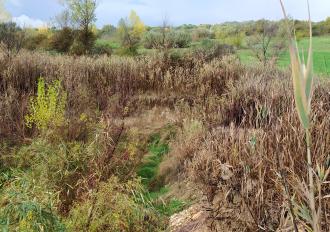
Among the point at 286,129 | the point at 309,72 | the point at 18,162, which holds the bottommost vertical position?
the point at 18,162

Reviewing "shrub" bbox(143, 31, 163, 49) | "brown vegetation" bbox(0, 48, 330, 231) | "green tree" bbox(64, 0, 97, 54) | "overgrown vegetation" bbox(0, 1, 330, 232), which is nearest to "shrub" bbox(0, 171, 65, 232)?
"overgrown vegetation" bbox(0, 1, 330, 232)

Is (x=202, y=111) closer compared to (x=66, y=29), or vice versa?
(x=202, y=111)

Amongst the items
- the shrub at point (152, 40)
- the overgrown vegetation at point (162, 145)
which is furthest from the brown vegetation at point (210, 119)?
the shrub at point (152, 40)

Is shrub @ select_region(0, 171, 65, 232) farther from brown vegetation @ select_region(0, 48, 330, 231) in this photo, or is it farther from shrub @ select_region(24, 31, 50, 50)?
shrub @ select_region(24, 31, 50, 50)

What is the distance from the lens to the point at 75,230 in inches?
148

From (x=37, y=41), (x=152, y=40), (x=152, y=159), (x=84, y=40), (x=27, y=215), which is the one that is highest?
(x=37, y=41)

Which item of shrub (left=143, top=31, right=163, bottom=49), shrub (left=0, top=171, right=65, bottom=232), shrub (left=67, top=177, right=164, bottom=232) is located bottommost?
shrub (left=67, top=177, right=164, bottom=232)

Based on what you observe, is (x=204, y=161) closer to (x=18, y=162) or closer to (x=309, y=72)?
(x=18, y=162)

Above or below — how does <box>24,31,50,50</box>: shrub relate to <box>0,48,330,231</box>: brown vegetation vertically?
above

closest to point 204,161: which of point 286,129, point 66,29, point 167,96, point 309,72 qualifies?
point 286,129

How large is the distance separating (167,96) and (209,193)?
633 centimetres

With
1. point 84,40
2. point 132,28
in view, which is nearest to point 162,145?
point 84,40

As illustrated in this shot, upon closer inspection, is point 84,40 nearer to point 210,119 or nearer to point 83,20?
point 83,20

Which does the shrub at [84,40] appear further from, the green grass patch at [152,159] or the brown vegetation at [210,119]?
the green grass patch at [152,159]
